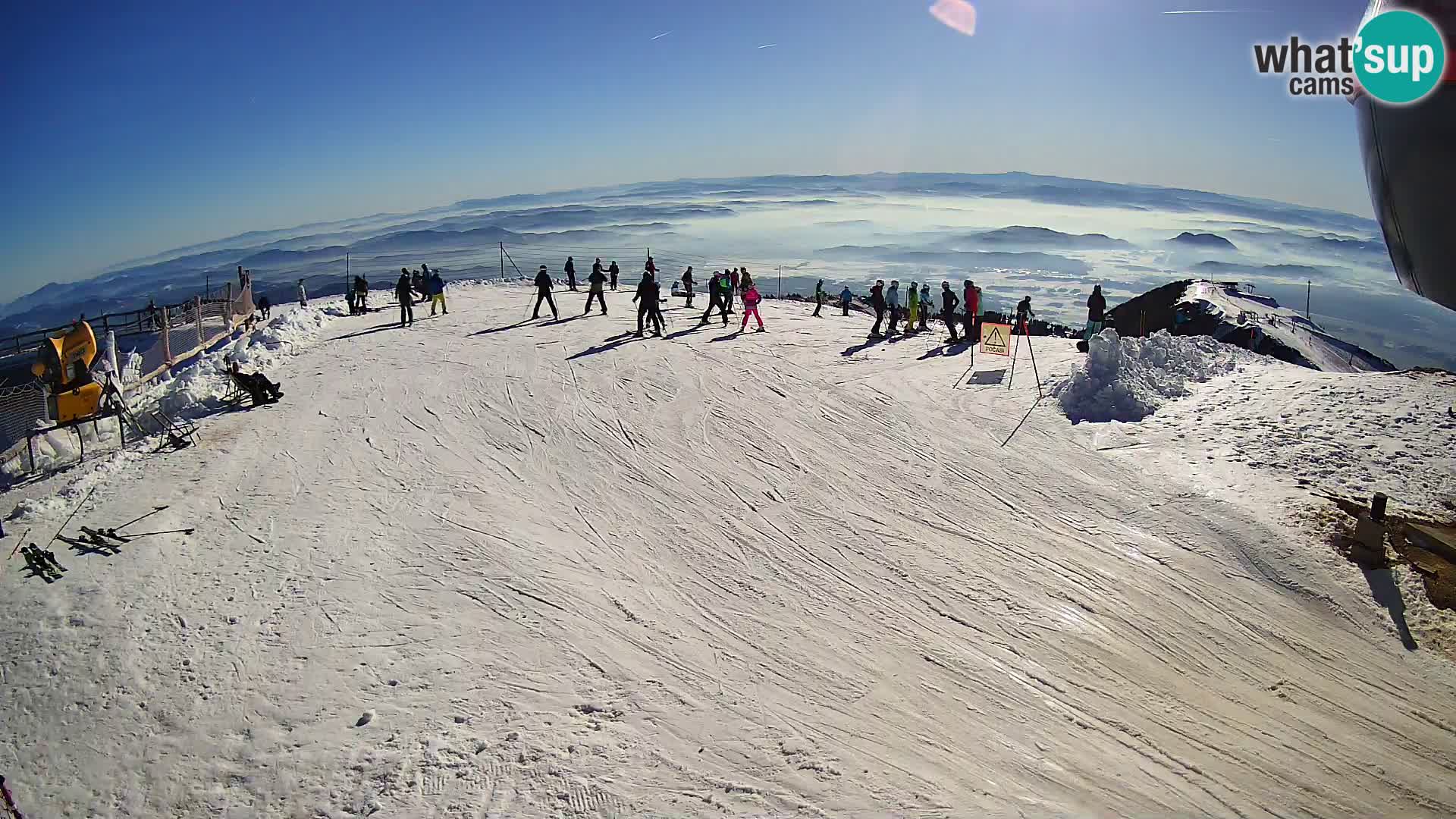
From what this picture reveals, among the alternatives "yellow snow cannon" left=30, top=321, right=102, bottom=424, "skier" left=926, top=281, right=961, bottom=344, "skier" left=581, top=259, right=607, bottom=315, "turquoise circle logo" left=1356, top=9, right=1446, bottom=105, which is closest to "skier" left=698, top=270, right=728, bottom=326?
"skier" left=581, top=259, right=607, bottom=315

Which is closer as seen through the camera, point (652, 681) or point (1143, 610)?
point (652, 681)

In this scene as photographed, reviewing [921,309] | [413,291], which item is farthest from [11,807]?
[413,291]

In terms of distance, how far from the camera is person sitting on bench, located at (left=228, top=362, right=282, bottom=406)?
13.2 meters

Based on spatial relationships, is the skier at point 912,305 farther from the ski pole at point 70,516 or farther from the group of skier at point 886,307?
the ski pole at point 70,516

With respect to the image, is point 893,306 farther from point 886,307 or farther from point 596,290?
point 596,290

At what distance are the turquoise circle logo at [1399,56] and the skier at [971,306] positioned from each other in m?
13.2

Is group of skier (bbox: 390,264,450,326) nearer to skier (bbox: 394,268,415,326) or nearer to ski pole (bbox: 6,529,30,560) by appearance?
skier (bbox: 394,268,415,326)

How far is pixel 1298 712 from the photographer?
223 inches

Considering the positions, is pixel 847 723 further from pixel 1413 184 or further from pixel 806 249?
pixel 806 249

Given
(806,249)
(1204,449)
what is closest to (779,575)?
(1204,449)

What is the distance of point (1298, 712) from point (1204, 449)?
5.32 meters

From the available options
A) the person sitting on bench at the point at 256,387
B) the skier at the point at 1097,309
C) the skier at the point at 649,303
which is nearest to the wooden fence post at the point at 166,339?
the person sitting on bench at the point at 256,387

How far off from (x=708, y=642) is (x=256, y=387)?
37.7ft

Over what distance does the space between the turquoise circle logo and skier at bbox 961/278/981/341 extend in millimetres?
13171
